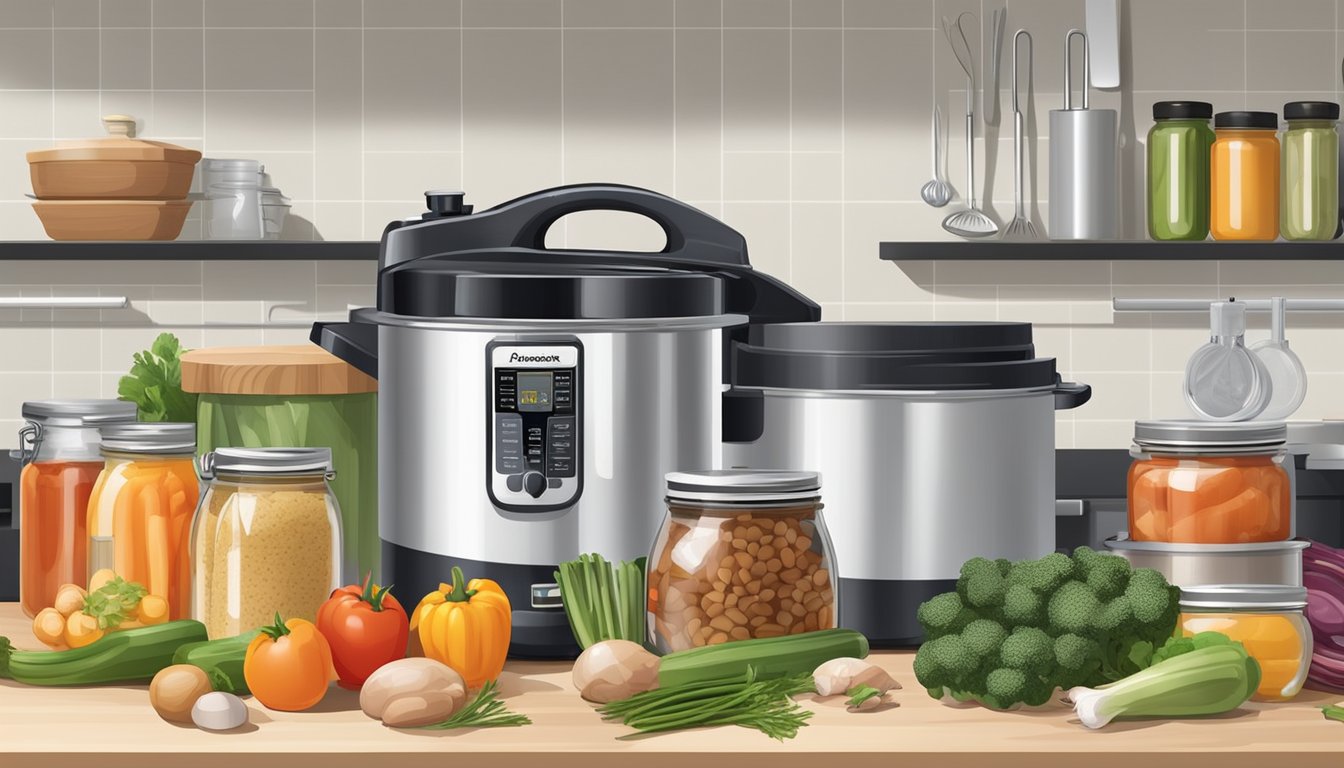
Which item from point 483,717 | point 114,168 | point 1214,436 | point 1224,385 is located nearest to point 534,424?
point 483,717

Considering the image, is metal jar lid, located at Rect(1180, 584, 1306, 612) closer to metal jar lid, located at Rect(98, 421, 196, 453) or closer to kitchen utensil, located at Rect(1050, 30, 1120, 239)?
metal jar lid, located at Rect(98, 421, 196, 453)

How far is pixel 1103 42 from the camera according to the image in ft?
8.72

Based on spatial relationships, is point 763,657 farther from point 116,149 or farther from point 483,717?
point 116,149

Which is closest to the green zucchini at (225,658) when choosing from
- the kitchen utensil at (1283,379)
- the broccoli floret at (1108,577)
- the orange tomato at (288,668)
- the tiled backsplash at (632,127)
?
the orange tomato at (288,668)

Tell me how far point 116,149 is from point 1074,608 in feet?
6.63

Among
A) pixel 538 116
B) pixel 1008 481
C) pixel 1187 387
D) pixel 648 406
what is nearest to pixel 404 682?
pixel 648 406

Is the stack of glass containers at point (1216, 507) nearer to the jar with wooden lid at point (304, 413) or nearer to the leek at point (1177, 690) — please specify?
the leek at point (1177, 690)

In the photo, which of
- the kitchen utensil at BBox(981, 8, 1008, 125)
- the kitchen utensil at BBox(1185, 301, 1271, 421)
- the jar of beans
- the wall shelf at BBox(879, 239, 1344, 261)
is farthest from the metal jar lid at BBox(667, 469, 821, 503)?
the kitchen utensil at BBox(981, 8, 1008, 125)

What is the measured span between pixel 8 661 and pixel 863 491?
1.81 ft

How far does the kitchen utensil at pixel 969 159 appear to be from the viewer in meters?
2.64

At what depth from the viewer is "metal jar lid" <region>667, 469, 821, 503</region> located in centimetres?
85

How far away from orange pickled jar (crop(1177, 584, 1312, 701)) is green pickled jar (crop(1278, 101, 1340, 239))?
73.7 inches

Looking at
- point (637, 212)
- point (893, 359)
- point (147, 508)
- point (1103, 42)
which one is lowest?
point (147, 508)

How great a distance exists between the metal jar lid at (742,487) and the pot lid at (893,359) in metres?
0.12
